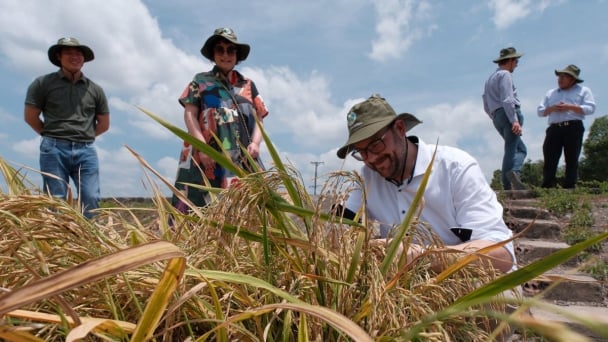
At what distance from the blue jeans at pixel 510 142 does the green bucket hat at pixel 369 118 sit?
4625mm

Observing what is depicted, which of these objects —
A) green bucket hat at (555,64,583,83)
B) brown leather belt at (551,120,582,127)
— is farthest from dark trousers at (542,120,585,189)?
green bucket hat at (555,64,583,83)

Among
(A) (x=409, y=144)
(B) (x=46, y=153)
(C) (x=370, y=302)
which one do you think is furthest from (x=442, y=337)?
(B) (x=46, y=153)

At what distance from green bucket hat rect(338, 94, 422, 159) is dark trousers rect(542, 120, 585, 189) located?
5.70m

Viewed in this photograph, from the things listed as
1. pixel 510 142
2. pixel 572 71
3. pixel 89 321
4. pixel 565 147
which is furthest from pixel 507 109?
pixel 89 321

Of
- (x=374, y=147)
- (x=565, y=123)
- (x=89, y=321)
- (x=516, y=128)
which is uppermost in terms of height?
(x=565, y=123)

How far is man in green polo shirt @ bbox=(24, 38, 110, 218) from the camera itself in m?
3.74

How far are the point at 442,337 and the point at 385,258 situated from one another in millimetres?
162

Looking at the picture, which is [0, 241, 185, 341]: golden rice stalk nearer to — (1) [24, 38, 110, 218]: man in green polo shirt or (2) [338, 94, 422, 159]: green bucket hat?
(2) [338, 94, 422, 159]: green bucket hat

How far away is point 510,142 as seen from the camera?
627 centimetres

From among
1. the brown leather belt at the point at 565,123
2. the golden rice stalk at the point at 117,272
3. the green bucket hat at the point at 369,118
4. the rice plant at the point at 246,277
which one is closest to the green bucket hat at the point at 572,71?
the brown leather belt at the point at 565,123

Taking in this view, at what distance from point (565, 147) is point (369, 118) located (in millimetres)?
6070

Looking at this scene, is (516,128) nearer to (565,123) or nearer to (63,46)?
(565,123)

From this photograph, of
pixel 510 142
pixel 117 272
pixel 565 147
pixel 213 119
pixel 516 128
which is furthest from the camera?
pixel 565 147

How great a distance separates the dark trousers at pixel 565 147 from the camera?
684cm
